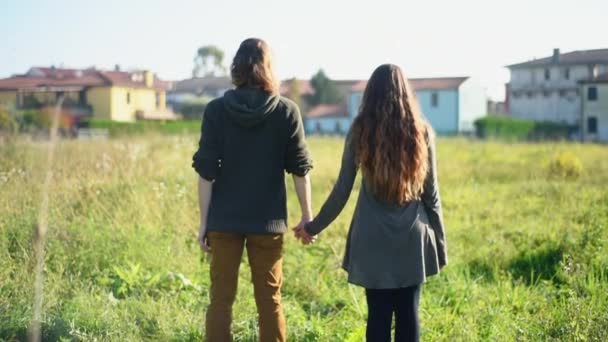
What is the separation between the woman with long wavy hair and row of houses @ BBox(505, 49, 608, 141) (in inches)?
1137

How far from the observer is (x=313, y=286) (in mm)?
5973

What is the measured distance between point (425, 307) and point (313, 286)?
100cm

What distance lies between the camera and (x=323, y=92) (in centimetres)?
6838

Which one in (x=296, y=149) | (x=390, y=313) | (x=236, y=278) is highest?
(x=296, y=149)

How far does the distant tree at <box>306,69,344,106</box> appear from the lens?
6750cm

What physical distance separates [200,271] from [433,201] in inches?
124

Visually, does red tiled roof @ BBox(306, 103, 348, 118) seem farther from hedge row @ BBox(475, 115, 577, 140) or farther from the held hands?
the held hands

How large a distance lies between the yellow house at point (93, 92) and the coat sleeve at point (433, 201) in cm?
189

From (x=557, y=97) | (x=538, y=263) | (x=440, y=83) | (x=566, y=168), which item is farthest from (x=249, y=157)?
(x=440, y=83)

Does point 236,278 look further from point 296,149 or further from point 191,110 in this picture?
point 191,110

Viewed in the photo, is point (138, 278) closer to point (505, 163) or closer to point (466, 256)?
point (466, 256)

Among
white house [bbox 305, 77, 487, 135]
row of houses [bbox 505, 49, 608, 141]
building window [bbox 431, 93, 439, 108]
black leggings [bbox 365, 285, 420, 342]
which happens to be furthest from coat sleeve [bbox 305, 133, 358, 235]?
building window [bbox 431, 93, 439, 108]

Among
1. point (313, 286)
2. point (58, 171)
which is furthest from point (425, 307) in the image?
point (58, 171)

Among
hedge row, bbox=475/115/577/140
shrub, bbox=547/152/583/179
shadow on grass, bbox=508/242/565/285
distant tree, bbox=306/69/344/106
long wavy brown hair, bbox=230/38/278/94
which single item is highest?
distant tree, bbox=306/69/344/106
